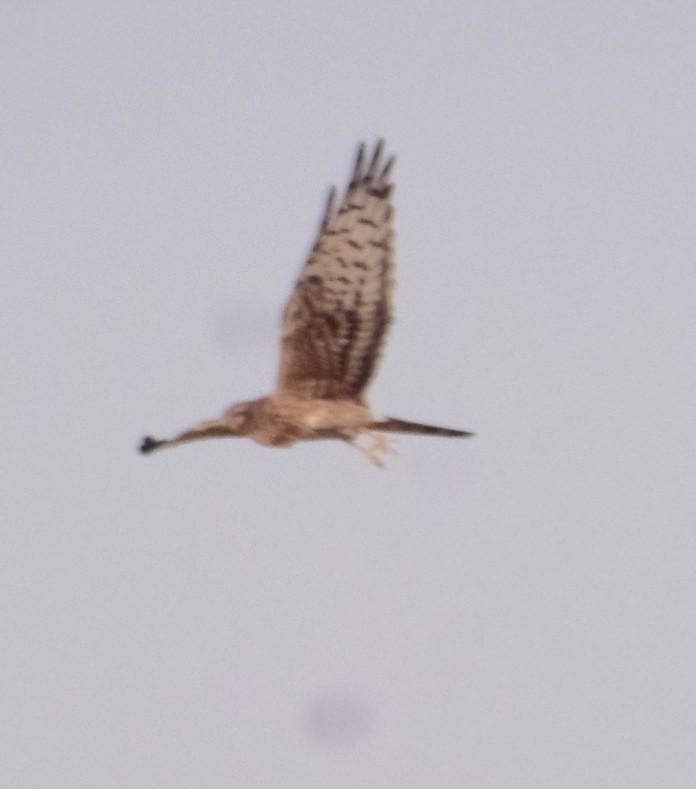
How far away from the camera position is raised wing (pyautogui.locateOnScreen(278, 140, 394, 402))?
5852mm

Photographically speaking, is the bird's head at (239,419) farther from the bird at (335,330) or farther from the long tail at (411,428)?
the long tail at (411,428)

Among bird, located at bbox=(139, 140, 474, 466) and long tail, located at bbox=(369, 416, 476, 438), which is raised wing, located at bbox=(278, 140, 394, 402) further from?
long tail, located at bbox=(369, 416, 476, 438)

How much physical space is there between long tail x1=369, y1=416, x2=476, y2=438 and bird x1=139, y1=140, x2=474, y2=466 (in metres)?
0.13

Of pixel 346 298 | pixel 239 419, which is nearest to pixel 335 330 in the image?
pixel 346 298

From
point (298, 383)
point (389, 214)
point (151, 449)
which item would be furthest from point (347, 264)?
point (151, 449)

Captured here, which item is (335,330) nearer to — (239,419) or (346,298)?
(346,298)

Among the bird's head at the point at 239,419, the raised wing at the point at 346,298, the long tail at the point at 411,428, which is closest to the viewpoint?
the long tail at the point at 411,428

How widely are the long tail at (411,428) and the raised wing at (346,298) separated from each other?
1.43 ft

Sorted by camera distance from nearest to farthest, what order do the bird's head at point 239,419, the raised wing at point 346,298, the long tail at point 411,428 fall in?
the long tail at point 411,428, the bird's head at point 239,419, the raised wing at point 346,298

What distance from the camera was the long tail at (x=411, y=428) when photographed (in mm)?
5327

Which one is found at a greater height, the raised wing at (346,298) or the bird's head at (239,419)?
the raised wing at (346,298)

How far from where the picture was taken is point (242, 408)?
5.77 m

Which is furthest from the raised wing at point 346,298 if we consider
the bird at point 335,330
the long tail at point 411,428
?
the long tail at point 411,428

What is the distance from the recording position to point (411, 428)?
5.49 metres
